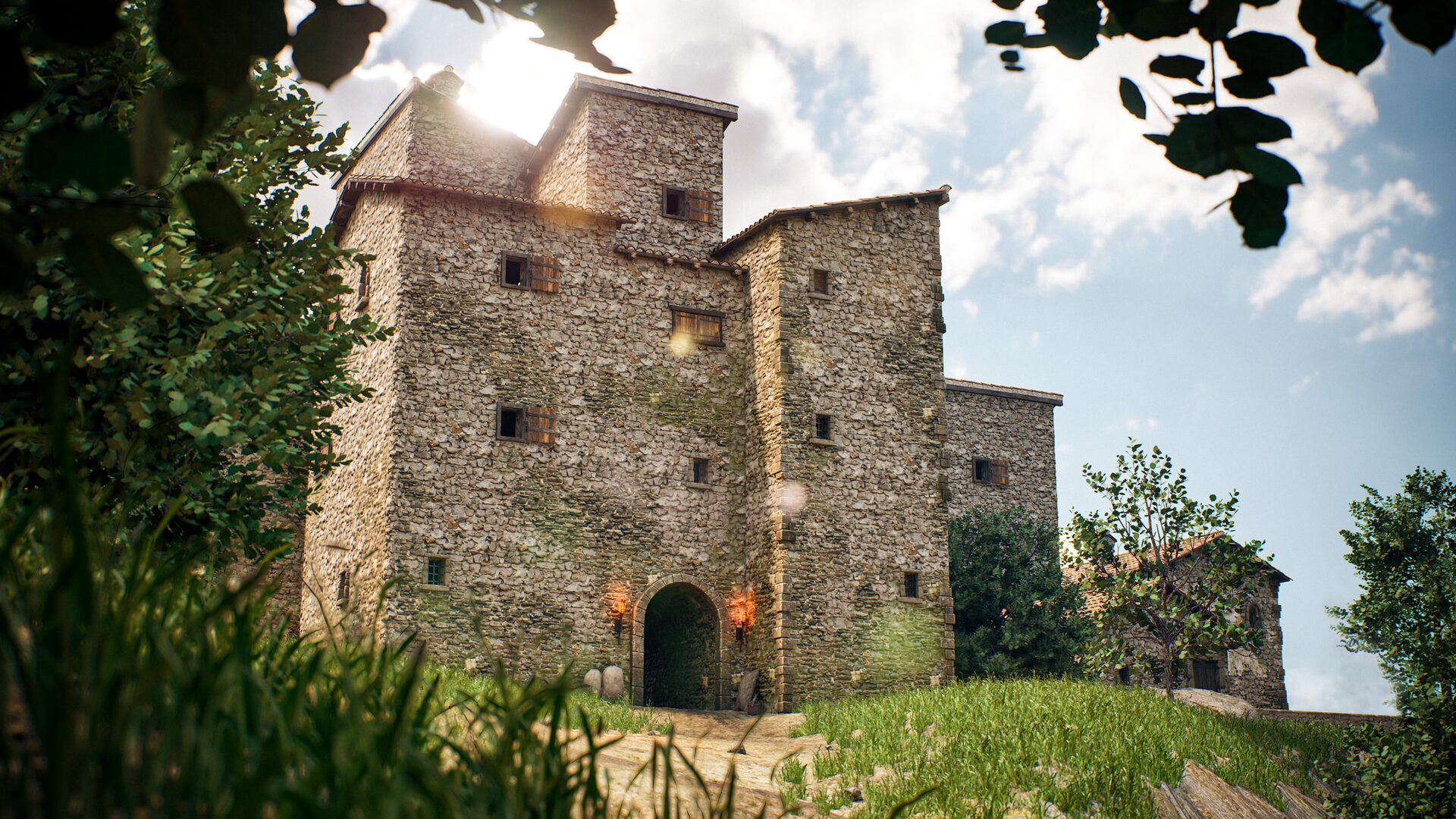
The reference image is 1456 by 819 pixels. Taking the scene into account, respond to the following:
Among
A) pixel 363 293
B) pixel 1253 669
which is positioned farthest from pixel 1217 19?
pixel 1253 669

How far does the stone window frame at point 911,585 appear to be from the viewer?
17953 millimetres

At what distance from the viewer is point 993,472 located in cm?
2533

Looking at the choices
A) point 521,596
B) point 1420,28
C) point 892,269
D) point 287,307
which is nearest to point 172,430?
point 287,307

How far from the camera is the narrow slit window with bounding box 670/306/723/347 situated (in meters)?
18.8

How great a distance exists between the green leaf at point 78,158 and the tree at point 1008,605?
18.9 meters

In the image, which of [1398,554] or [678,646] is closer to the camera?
[678,646]

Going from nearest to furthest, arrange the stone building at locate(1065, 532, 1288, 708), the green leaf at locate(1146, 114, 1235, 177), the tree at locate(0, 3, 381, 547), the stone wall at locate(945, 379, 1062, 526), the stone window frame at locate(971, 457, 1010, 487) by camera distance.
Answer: the green leaf at locate(1146, 114, 1235, 177)
the tree at locate(0, 3, 381, 547)
the stone wall at locate(945, 379, 1062, 526)
the stone window frame at locate(971, 457, 1010, 487)
the stone building at locate(1065, 532, 1288, 708)

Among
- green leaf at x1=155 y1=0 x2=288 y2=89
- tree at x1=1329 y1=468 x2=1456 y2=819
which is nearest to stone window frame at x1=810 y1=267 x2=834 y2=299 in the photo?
tree at x1=1329 y1=468 x2=1456 y2=819

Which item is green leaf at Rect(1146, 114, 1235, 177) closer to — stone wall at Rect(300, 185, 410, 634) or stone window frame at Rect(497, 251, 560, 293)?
stone wall at Rect(300, 185, 410, 634)

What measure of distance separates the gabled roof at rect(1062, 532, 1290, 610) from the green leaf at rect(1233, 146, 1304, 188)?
47.0 feet

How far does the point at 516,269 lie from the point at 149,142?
54.6 ft

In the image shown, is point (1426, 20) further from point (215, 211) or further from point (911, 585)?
point (911, 585)

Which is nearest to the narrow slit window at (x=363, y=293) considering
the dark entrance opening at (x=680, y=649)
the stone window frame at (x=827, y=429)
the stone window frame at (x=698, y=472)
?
the stone window frame at (x=698, y=472)

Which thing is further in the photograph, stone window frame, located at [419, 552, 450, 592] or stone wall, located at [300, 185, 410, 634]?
stone wall, located at [300, 185, 410, 634]
